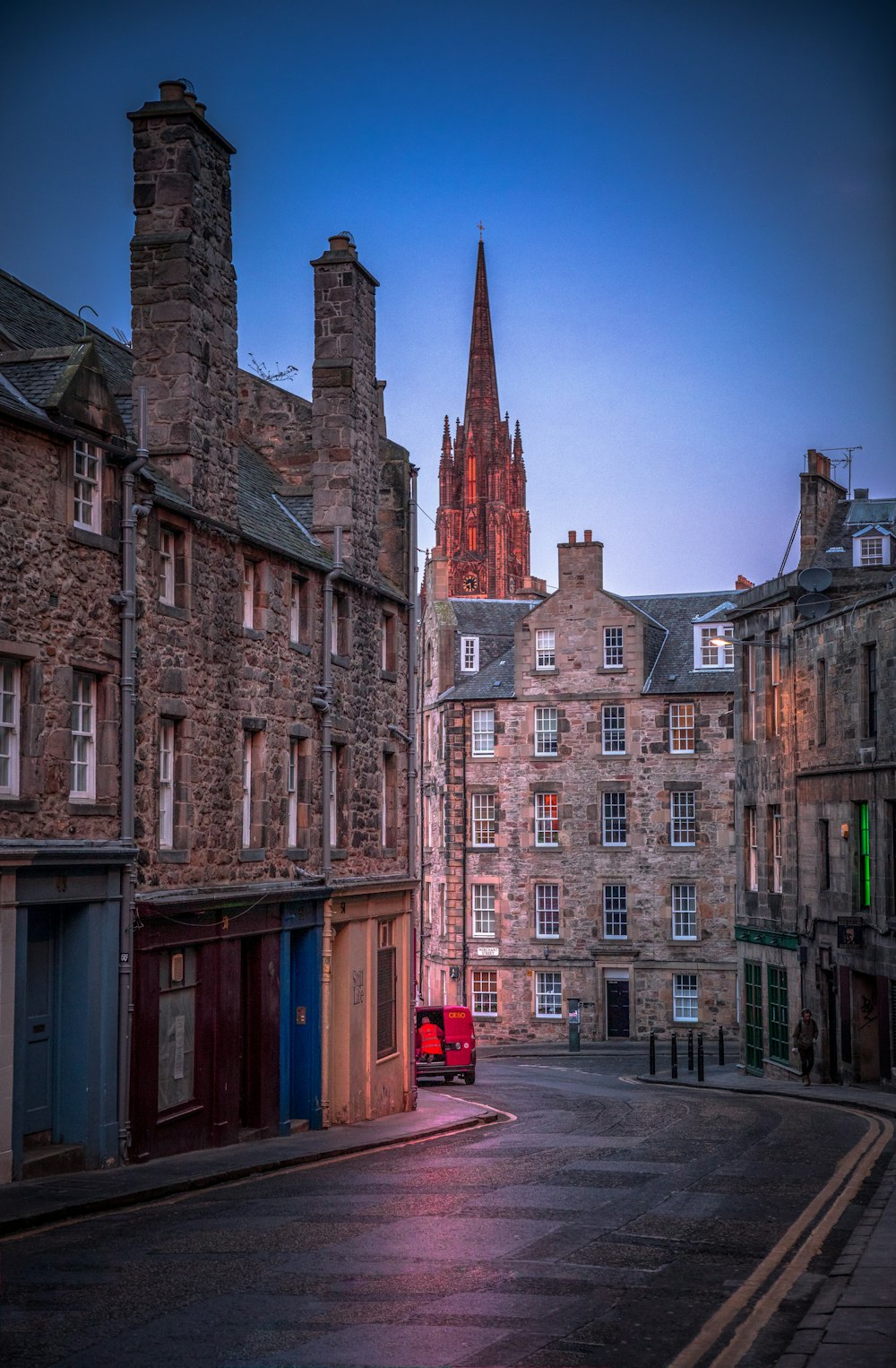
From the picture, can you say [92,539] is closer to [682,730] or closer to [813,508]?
[813,508]

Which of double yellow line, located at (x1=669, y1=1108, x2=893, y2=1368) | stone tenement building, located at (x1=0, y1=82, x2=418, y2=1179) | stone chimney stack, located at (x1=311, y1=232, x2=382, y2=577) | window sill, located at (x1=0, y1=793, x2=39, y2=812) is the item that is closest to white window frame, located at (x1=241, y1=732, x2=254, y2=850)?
stone tenement building, located at (x1=0, y1=82, x2=418, y2=1179)

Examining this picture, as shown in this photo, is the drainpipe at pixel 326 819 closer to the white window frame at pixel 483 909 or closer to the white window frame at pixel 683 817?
the white window frame at pixel 683 817

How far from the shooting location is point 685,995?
54.5 meters

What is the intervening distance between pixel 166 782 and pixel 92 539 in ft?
12.4

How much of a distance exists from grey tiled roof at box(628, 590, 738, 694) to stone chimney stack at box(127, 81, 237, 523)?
33.4m

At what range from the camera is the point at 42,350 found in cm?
1942

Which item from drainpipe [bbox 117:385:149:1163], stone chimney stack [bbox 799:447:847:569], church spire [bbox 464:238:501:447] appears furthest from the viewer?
church spire [bbox 464:238:501:447]

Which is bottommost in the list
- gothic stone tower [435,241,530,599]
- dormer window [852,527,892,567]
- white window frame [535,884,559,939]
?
white window frame [535,884,559,939]

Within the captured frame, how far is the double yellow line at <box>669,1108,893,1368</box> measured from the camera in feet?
31.9

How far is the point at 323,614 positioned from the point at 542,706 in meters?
30.3

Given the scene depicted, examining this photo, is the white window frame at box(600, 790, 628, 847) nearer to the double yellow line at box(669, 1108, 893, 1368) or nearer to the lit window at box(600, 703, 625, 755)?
the lit window at box(600, 703, 625, 755)

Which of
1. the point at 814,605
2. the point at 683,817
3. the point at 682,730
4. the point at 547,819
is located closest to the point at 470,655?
the point at 547,819

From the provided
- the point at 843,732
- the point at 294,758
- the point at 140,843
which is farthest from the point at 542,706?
the point at 140,843

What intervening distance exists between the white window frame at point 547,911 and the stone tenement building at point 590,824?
0.04 m
